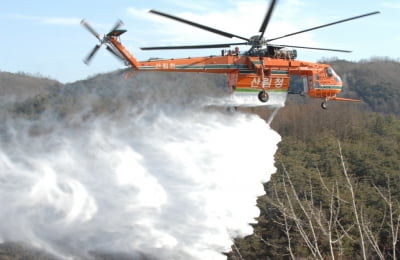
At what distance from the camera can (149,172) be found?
20984 millimetres

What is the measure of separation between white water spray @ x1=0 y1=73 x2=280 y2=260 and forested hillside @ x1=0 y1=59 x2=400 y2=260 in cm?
108

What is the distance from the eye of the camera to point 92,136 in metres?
21.3

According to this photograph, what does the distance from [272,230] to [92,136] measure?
17811mm

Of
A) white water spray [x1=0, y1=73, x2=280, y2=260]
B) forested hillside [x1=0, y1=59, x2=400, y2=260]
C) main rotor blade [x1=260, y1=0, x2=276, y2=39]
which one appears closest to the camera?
forested hillside [x1=0, y1=59, x2=400, y2=260]

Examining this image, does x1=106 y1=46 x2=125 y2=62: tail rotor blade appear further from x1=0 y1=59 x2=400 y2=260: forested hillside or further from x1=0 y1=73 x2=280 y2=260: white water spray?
x1=0 y1=73 x2=280 y2=260: white water spray

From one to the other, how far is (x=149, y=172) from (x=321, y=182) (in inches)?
301

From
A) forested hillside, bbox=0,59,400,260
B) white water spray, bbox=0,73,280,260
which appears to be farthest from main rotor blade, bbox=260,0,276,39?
forested hillside, bbox=0,59,400,260

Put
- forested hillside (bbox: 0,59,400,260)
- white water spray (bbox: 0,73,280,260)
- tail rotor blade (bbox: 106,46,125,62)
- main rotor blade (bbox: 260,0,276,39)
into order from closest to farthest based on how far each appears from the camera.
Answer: forested hillside (bbox: 0,59,400,260), main rotor blade (bbox: 260,0,276,39), tail rotor blade (bbox: 106,46,125,62), white water spray (bbox: 0,73,280,260)

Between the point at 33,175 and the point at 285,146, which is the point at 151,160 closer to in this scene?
the point at 33,175

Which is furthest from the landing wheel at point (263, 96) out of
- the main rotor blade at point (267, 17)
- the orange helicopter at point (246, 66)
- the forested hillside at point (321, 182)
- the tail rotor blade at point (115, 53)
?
the tail rotor blade at point (115, 53)

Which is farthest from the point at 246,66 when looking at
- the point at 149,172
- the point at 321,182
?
the point at 321,182

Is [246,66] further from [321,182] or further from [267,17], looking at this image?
[321,182]

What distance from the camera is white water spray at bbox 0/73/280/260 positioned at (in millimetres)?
20578

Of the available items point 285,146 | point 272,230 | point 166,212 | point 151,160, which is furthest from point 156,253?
point 285,146
